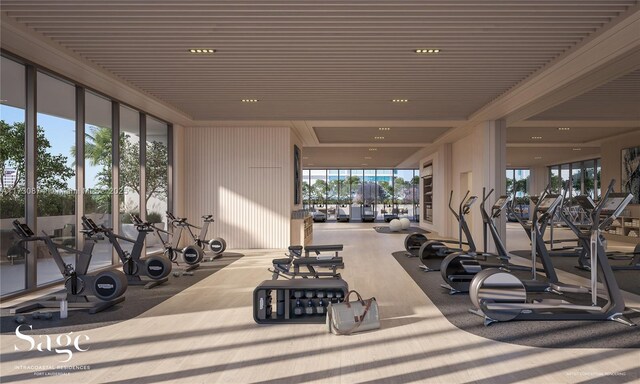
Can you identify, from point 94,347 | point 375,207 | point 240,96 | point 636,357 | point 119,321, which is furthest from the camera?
point 375,207

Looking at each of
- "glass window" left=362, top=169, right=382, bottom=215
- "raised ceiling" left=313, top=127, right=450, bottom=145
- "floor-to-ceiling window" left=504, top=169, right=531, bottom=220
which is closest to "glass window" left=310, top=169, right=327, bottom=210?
"glass window" left=362, top=169, right=382, bottom=215

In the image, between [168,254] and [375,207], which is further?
[375,207]

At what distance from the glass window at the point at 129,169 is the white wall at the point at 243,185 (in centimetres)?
204

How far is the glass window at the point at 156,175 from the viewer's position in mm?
9844

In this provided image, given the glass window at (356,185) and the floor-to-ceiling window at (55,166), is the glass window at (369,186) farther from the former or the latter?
the floor-to-ceiling window at (55,166)

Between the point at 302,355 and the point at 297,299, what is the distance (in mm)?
992

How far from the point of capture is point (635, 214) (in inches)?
507

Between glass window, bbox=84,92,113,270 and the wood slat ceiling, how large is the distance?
991 millimetres

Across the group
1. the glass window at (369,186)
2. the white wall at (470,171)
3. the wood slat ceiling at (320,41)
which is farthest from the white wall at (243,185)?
the glass window at (369,186)

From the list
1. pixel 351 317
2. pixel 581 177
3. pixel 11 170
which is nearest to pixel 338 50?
pixel 351 317

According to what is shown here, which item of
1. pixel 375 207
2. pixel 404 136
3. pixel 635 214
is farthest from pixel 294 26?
pixel 375 207

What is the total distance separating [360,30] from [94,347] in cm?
407

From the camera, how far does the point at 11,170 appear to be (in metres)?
5.86

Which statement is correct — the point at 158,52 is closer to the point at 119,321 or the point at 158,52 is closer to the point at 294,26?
the point at 294,26
